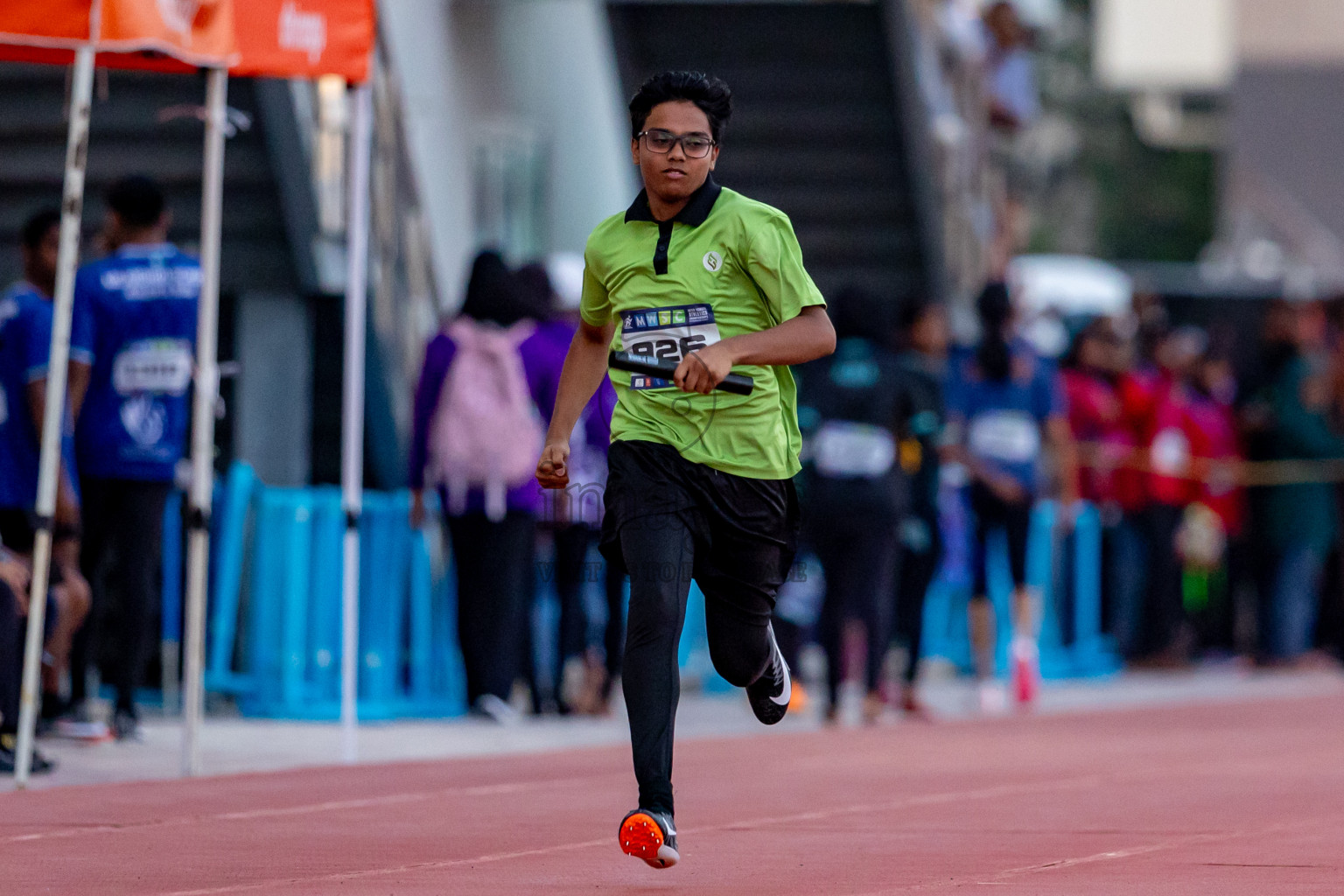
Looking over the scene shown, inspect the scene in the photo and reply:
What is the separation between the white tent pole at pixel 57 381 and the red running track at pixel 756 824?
32cm

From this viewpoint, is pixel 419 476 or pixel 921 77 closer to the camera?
pixel 419 476

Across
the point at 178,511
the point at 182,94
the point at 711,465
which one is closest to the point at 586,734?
the point at 178,511

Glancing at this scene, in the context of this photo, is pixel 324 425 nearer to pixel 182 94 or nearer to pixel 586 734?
pixel 182 94

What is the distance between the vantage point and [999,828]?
292 inches

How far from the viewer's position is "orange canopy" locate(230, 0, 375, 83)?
29.4ft

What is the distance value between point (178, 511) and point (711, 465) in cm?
561

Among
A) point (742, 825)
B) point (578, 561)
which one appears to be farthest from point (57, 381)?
point (578, 561)

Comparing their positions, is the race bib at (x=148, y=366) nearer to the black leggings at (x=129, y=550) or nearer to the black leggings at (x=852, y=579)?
the black leggings at (x=129, y=550)

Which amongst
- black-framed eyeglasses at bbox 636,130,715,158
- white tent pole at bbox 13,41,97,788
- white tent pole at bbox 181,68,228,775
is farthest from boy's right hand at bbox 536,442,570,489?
white tent pole at bbox 181,68,228,775

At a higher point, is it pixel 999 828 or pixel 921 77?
pixel 921 77

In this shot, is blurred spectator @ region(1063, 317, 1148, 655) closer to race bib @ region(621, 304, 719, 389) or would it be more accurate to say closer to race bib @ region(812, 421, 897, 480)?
race bib @ region(812, 421, 897, 480)

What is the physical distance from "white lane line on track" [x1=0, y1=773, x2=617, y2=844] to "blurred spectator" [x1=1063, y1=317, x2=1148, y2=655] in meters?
6.92

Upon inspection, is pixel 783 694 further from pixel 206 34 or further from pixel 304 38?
pixel 304 38

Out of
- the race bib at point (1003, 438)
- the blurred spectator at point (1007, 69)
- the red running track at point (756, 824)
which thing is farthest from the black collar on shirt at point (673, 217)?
the blurred spectator at point (1007, 69)
